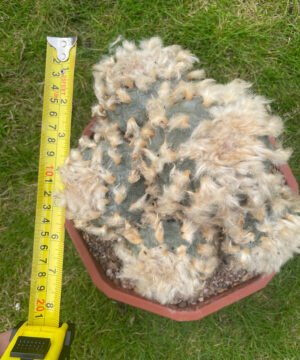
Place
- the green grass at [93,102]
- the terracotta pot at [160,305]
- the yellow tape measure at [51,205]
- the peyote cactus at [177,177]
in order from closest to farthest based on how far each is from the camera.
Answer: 1. the peyote cactus at [177,177]
2. the terracotta pot at [160,305]
3. the yellow tape measure at [51,205]
4. the green grass at [93,102]

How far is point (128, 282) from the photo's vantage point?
5.03ft

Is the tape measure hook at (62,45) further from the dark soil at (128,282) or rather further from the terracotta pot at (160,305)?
the dark soil at (128,282)

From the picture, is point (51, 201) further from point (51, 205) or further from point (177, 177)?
point (177, 177)

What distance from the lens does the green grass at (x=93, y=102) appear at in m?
1.86

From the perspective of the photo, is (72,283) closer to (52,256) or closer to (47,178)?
(52,256)

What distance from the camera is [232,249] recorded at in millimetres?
1166

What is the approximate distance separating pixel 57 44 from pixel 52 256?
83cm

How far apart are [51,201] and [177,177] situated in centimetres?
75

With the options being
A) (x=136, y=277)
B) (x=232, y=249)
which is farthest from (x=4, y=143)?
(x=232, y=249)

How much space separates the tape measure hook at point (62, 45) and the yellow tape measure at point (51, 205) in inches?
0.8

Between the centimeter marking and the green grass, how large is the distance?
297 millimetres

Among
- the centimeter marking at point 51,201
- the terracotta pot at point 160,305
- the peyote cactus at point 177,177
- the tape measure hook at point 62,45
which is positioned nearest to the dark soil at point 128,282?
the terracotta pot at point 160,305

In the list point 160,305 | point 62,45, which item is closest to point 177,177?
point 160,305

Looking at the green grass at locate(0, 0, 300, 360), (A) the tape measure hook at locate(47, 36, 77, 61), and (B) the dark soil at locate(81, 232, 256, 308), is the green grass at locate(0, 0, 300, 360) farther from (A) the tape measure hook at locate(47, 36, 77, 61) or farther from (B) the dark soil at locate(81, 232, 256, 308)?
(B) the dark soil at locate(81, 232, 256, 308)
